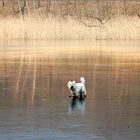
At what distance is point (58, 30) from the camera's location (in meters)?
33.4

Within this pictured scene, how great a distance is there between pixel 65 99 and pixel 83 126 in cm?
267

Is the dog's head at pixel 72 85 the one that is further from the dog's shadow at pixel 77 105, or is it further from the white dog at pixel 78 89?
the dog's shadow at pixel 77 105

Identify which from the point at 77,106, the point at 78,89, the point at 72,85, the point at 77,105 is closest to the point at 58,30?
the point at 78,89

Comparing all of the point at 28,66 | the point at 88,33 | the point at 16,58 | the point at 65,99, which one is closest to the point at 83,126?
the point at 65,99

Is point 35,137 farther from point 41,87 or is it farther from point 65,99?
point 41,87

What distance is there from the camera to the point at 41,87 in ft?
41.8

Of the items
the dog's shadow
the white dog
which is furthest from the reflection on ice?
the white dog

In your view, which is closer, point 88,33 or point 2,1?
point 88,33

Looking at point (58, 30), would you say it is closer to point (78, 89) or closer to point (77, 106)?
point (78, 89)

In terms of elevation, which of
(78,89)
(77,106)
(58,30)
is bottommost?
(77,106)

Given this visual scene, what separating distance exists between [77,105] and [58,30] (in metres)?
23.3

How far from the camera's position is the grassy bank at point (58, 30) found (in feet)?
108

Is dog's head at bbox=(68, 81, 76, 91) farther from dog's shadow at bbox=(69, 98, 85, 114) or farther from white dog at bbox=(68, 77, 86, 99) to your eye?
dog's shadow at bbox=(69, 98, 85, 114)

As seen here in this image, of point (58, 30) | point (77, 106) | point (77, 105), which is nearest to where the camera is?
point (77, 106)
